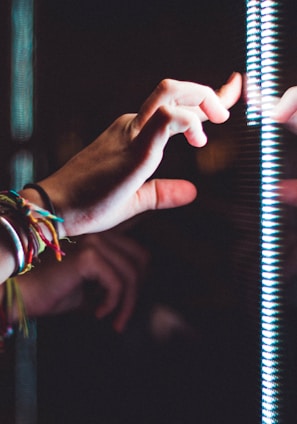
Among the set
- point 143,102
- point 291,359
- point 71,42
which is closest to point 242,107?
point 143,102

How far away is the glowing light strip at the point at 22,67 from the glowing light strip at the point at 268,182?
1.82 feet

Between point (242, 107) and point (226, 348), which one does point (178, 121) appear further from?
point (226, 348)

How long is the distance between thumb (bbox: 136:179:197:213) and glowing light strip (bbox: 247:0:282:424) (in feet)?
0.52

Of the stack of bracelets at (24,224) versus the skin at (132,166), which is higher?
the skin at (132,166)

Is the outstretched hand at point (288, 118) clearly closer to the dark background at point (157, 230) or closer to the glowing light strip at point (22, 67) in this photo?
the dark background at point (157, 230)

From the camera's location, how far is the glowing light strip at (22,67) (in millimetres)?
956

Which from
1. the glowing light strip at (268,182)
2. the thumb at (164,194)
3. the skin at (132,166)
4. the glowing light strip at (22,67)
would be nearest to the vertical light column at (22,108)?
the glowing light strip at (22,67)

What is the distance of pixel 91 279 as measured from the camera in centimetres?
88

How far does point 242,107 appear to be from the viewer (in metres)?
0.61

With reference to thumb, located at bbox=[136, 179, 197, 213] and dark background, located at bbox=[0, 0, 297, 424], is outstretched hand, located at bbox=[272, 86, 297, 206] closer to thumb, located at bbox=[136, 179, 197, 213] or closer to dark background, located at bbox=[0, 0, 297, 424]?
dark background, located at bbox=[0, 0, 297, 424]

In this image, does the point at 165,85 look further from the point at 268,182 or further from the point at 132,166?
the point at 268,182

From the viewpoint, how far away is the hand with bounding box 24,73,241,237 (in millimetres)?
671

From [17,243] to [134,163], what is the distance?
25cm

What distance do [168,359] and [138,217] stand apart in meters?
0.26
